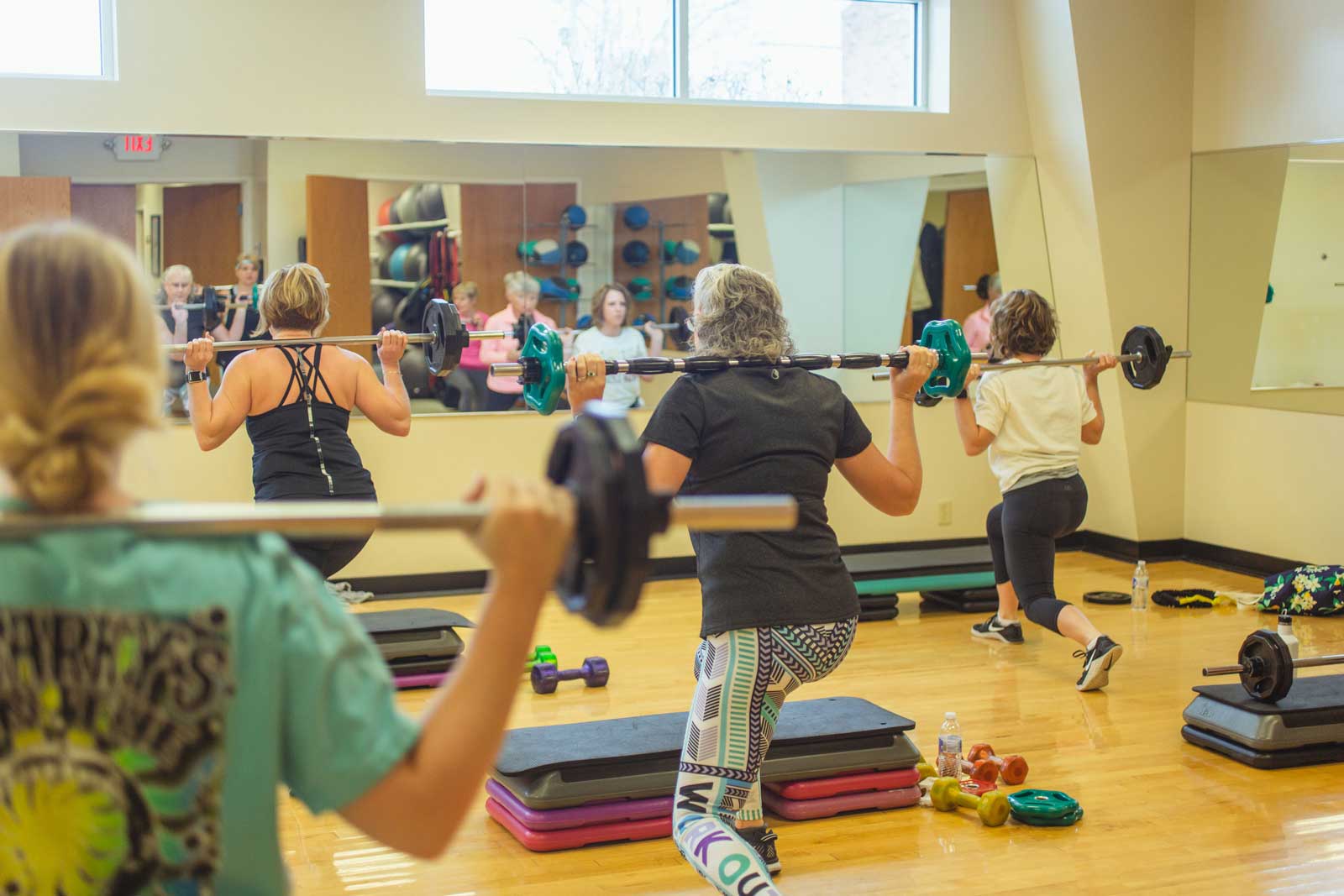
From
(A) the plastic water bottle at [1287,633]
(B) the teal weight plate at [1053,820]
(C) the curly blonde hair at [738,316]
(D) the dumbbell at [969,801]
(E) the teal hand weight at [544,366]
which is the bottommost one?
(B) the teal weight plate at [1053,820]

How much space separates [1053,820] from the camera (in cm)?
363

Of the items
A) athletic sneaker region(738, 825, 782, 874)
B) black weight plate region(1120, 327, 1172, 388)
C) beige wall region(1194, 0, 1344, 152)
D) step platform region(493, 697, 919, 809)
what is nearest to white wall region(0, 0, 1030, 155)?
beige wall region(1194, 0, 1344, 152)

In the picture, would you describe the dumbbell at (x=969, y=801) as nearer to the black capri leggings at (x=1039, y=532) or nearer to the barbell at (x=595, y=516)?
the black capri leggings at (x=1039, y=532)

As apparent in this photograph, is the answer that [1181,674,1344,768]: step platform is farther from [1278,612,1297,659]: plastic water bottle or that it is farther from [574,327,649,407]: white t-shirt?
[574,327,649,407]: white t-shirt

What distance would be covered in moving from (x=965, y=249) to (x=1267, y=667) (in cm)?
384

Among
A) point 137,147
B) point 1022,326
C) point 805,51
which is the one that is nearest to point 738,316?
point 1022,326

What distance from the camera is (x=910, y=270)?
7371 millimetres

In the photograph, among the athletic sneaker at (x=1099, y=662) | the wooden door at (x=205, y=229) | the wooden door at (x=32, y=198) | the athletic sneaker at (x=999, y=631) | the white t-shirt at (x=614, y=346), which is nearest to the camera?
the athletic sneaker at (x=1099, y=662)

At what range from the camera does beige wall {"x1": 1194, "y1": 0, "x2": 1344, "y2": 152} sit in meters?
6.32

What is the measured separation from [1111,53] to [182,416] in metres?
4.97

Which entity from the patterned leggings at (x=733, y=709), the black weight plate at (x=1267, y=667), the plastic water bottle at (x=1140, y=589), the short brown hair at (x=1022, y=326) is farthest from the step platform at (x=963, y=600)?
the patterned leggings at (x=733, y=709)

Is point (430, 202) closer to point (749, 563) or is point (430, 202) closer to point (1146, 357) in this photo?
point (1146, 357)

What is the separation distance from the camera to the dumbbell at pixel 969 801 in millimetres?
3635

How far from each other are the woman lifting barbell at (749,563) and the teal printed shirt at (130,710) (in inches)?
61.6
